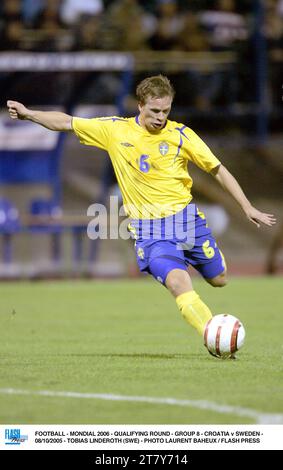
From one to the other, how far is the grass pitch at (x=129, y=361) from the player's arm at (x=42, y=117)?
1.86 m

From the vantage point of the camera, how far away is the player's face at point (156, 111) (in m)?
8.12

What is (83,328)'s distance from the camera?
11.0m

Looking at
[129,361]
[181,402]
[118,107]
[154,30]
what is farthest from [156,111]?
[154,30]

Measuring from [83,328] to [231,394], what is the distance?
4672 mm

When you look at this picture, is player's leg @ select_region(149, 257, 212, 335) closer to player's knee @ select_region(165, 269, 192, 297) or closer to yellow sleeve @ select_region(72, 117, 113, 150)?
player's knee @ select_region(165, 269, 192, 297)

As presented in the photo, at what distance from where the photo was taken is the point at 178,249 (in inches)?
328

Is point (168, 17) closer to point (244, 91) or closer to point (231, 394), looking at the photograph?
point (244, 91)

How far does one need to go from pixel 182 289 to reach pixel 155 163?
1.09 metres

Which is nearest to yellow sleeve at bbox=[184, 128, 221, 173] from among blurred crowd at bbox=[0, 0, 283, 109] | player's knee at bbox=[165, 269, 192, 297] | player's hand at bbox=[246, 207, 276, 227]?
player's hand at bbox=[246, 207, 276, 227]

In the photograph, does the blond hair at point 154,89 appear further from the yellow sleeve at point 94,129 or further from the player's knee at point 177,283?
the player's knee at point 177,283

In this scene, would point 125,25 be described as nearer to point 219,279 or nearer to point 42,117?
point 42,117

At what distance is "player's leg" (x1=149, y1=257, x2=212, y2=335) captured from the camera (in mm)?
7910

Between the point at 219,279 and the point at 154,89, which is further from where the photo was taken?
the point at 219,279

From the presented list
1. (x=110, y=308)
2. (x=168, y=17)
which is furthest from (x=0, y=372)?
(x=168, y=17)
